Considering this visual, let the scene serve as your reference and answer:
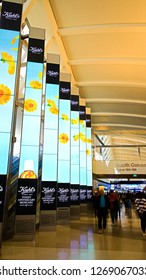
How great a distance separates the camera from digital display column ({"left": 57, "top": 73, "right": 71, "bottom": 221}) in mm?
10484

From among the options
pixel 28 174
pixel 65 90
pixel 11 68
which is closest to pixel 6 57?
pixel 11 68

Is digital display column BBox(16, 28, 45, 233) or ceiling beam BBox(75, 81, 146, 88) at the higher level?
ceiling beam BBox(75, 81, 146, 88)

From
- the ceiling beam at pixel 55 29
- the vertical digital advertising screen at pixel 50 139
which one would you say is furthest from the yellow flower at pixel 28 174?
the ceiling beam at pixel 55 29

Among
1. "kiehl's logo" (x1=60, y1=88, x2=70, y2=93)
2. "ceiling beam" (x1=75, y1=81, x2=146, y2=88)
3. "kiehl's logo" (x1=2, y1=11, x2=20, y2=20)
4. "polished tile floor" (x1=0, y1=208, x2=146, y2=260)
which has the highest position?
"ceiling beam" (x1=75, y1=81, x2=146, y2=88)

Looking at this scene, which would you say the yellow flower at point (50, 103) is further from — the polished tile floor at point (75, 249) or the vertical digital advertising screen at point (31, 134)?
the polished tile floor at point (75, 249)

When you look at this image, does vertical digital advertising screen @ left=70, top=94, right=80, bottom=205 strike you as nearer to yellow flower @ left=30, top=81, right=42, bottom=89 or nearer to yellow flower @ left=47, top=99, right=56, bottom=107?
yellow flower @ left=47, top=99, right=56, bottom=107

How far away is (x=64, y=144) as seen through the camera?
36.7 feet

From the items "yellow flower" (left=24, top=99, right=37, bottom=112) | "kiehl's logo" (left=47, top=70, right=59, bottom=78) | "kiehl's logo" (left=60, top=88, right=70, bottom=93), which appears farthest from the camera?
"kiehl's logo" (left=60, top=88, right=70, bottom=93)

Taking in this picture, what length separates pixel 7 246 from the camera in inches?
230

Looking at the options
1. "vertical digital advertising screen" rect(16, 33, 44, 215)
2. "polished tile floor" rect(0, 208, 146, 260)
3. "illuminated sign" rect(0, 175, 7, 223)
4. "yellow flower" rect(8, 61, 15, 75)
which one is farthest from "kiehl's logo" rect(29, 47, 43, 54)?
"polished tile floor" rect(0, 208, 146, 260)

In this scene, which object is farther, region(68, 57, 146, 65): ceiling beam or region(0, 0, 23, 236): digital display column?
region(68, 57, 146, 65): ceiling beam

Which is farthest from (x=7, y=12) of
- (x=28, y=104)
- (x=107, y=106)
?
(x=107, y=106)

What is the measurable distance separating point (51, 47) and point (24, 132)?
823 cm

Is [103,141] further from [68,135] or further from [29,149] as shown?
[29,149]
